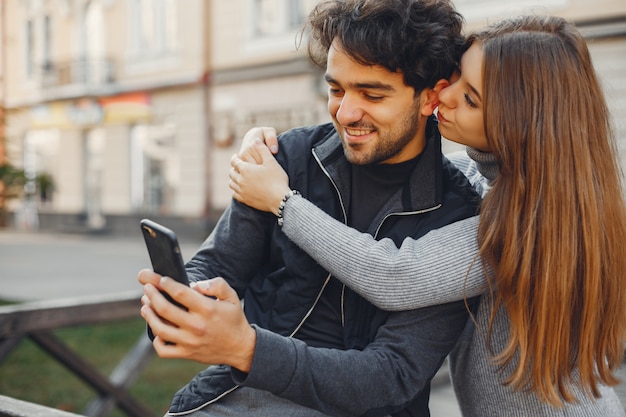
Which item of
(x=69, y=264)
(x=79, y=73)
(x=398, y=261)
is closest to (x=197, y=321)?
(x=398, y=261)

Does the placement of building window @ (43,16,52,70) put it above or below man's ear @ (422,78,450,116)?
above

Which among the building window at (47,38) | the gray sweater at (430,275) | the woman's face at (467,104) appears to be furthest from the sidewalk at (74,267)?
the building window at (47,38)

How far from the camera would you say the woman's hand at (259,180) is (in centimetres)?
189

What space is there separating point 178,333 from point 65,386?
4.65 m

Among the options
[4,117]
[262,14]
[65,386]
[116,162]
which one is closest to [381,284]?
[4,117]

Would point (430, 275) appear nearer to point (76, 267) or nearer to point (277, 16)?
point (76, 267)

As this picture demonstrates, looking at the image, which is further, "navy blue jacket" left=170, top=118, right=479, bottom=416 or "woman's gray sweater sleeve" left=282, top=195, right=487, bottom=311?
"navy blue jacket" left=170, top=118, right=479, bottom=416

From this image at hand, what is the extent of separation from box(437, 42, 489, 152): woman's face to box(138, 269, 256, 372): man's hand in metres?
0.84

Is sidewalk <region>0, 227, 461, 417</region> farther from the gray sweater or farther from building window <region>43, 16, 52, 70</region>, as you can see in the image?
building window <region>43, 16, 52, 70</region>

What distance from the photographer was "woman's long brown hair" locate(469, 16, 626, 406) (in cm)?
171

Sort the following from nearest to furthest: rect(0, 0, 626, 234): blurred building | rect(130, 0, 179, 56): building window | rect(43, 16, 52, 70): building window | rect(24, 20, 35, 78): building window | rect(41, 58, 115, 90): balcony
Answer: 1. rect(0, 0, 626, 234): blurred building
2. rect(130, 0, 179, 56): building window
3. rect(41, 58, 115, 90): balcony
4. rect(43, 16, 52, 70): building window
5. rect(24, 20, 35, 78): building window

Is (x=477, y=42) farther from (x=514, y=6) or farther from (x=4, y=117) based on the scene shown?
(x=514, y=6)

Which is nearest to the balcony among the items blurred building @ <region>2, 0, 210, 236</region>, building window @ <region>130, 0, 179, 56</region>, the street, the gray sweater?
blurred building @ <region>2, 0, 210, 236</region>


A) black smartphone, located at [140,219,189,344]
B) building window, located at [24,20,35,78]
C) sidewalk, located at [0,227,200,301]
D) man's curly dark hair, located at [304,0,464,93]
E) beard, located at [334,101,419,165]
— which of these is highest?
building window, located at [24,20,35,78]
